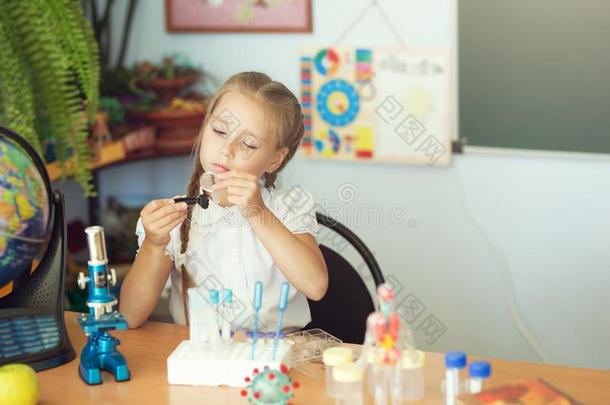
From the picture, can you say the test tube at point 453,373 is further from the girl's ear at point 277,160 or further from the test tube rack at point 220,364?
the girl's ear at point 277,160

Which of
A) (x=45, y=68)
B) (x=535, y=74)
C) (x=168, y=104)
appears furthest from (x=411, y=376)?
(x=168, y=104)

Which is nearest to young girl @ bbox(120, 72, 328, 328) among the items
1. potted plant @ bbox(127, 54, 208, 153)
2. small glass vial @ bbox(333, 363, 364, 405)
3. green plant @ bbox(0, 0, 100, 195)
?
small glass vial @ bbox(333, 363, 364, 405)

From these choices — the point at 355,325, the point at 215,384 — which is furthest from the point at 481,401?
the point at 355,325

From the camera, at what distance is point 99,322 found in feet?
4.99

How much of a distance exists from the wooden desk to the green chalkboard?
54.0 inches

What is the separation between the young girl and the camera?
1.70 m

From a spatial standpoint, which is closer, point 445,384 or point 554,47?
point 445,384

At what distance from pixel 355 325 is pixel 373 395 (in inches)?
24.2

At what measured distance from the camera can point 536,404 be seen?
1.31m

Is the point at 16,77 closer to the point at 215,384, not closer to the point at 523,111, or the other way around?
the point at 215,384

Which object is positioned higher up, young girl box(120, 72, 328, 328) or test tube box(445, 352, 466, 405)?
young girl box(120, 72, 328, 328)

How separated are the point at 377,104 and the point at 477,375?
5.80 feet

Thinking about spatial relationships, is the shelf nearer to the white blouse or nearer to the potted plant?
the potted plant

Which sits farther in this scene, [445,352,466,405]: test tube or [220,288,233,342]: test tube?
[220,288,233,342]: test tube
